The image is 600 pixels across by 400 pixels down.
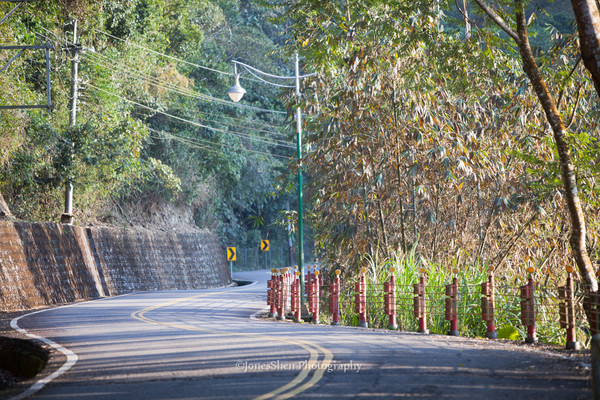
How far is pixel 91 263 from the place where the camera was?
30062 mm

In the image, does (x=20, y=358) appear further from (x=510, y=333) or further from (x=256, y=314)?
(x=510, y=333)

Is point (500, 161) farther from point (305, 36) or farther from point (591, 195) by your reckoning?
point (305, 36)

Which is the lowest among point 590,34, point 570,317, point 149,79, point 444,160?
point 570,317

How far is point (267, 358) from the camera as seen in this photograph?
10.1 metres

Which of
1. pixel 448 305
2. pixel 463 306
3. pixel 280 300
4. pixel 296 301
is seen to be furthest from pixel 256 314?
pixel 448 305

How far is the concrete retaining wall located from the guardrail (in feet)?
29.4

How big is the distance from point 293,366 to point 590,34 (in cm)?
622

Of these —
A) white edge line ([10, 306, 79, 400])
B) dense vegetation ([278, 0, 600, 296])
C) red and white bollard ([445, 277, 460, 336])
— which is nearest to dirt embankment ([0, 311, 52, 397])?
white edge line ([10, 306, 79, 400])

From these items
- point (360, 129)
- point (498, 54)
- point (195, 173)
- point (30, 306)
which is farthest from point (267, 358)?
point (195, 173)

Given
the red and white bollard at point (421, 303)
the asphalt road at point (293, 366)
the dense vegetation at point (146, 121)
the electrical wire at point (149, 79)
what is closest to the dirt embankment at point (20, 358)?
the asphalt road at point (293, 366)

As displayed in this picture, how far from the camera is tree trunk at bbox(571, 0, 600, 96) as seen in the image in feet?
33.0

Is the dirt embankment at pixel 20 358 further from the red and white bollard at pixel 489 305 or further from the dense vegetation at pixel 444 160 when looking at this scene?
the dense vegetation at pixel 444 160

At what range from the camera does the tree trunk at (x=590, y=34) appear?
10055mm

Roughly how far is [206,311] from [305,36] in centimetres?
813
